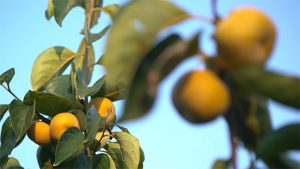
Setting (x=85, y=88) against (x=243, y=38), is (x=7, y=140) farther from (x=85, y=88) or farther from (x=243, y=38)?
(x=243, y=38)

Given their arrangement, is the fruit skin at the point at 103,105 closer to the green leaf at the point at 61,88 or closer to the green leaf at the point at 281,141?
the green leaf at the point at 61,88

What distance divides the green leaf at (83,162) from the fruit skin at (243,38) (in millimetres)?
1397

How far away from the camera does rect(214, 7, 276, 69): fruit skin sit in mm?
783

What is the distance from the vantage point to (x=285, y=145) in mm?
828

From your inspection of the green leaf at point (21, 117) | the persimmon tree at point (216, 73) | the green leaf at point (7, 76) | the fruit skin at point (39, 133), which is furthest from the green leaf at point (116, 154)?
the persimmon tree at point (216, 73)

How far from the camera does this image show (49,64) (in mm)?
2465

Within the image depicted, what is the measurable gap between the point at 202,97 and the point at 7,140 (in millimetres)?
1717

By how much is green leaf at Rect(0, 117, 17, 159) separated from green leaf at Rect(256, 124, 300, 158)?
5.22 feet

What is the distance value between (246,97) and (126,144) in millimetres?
1528

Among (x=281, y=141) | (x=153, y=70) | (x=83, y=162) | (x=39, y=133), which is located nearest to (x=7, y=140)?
(x=39, y=133)

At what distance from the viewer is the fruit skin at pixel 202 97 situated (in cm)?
80

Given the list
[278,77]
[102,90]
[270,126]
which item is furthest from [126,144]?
[278,77]

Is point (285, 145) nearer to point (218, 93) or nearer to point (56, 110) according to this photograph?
point (218, 93)

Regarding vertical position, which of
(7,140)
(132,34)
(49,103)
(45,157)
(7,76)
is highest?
(132,34)
